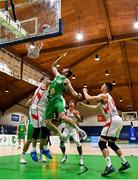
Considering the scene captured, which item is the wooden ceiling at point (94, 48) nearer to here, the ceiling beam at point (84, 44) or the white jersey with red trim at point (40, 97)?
the ceiling beam at point (84, 44)

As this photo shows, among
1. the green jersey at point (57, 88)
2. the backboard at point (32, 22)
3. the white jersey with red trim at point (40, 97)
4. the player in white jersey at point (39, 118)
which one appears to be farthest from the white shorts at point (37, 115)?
the backboard at point (32, 22)

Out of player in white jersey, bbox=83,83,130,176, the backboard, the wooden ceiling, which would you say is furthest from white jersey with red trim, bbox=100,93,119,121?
the wooden ceiling

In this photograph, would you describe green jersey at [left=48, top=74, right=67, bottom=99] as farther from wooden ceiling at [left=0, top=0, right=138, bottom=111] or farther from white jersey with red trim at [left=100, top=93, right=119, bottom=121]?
wooden ceiling at [left=0, top=0, right=138, bottom=111]

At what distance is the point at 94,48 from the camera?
21.6m

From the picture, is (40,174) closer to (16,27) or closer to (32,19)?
(16,27)

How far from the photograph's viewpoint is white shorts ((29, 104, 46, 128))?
6863mm

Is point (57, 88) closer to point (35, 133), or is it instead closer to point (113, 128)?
point (35, 133)

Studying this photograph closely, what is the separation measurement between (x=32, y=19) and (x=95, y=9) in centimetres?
773

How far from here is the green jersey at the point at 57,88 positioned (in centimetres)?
646

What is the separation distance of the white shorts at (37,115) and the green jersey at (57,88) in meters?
0.67

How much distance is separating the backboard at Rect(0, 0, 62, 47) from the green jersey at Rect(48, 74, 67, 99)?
1630mm

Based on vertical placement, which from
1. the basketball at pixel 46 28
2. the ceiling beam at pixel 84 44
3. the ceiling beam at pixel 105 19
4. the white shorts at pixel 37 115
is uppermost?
the ceiling beam at pixel 105 19

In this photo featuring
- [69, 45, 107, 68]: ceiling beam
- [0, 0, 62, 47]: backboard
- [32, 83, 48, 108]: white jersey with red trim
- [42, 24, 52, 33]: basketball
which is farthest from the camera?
[69, 45, 107, 68]: ceiling beam

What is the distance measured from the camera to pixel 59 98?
6402mm
